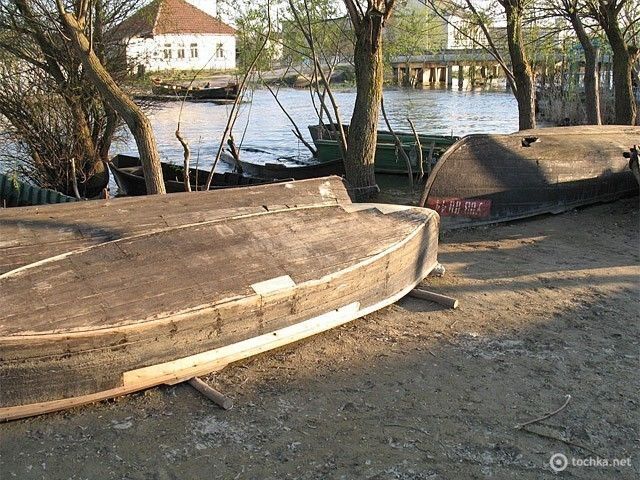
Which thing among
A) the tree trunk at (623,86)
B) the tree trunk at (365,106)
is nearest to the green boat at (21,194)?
the tree trunk at (365,106)

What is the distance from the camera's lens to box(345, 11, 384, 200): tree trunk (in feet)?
28.5

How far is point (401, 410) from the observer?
4102 mm

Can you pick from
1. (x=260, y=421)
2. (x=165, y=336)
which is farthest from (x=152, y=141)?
(x=260, y=421)

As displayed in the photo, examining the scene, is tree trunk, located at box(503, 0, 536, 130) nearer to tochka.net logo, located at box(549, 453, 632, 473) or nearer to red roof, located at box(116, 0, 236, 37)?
red roof, located at box(116, 0, 236, 37)

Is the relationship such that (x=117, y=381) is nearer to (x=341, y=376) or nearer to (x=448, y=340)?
(x=341, y=376)

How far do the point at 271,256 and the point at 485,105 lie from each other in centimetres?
3402

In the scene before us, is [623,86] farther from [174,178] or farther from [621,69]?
[174,178]

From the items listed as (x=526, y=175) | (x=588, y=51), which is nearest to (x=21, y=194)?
(x=526, y=175)

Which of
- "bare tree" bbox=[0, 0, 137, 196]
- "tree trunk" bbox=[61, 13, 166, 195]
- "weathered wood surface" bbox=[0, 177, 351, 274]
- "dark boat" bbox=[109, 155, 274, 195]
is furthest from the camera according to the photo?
"dark boat" bbox=[109, 155, 274, 195]

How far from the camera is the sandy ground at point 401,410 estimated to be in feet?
11.6

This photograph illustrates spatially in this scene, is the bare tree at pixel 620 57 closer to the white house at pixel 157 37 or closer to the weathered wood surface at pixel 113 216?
the white house at pixel 157 37

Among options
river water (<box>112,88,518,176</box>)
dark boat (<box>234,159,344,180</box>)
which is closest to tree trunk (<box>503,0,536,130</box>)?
dark boat (<box>234,159,344,180</box>)

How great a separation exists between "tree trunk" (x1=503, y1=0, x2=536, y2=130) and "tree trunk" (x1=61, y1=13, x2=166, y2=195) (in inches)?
238

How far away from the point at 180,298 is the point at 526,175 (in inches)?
240
